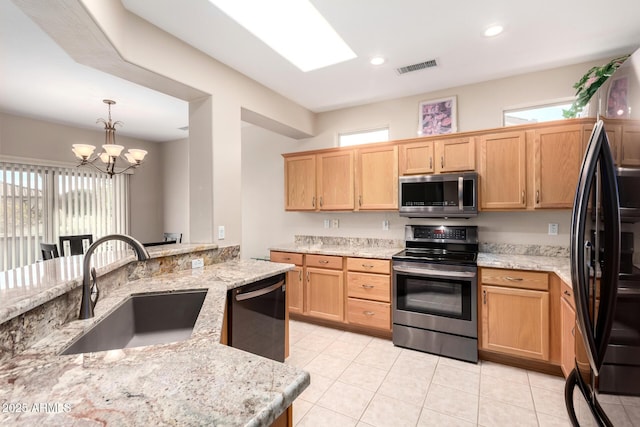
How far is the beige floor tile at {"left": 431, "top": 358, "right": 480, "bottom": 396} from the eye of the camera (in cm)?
226

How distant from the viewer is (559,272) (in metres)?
2.20

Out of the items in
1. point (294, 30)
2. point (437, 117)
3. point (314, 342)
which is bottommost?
point (314, 342)

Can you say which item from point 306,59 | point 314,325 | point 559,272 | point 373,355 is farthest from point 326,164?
point 559,272

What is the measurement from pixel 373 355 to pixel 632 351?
7.32 ft

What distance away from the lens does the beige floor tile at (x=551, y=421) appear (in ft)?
6.06

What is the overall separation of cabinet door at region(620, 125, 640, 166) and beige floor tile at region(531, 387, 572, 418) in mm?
1939

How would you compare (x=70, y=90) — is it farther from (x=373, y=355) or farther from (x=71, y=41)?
(x=373, y=355)

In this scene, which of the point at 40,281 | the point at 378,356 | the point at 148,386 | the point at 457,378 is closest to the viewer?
the point at 148,386

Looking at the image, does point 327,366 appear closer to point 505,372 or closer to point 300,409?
point 300,409

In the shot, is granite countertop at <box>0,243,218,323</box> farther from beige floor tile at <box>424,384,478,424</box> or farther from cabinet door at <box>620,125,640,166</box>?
beige floor tile at <box>424,384,478,424</box>

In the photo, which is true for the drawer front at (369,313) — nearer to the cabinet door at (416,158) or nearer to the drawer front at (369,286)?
the drawer front at (369,286)

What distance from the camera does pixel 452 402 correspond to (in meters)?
2.08

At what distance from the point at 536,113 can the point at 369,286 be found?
2.44 m

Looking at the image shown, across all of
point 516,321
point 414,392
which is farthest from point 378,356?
point 516,321
